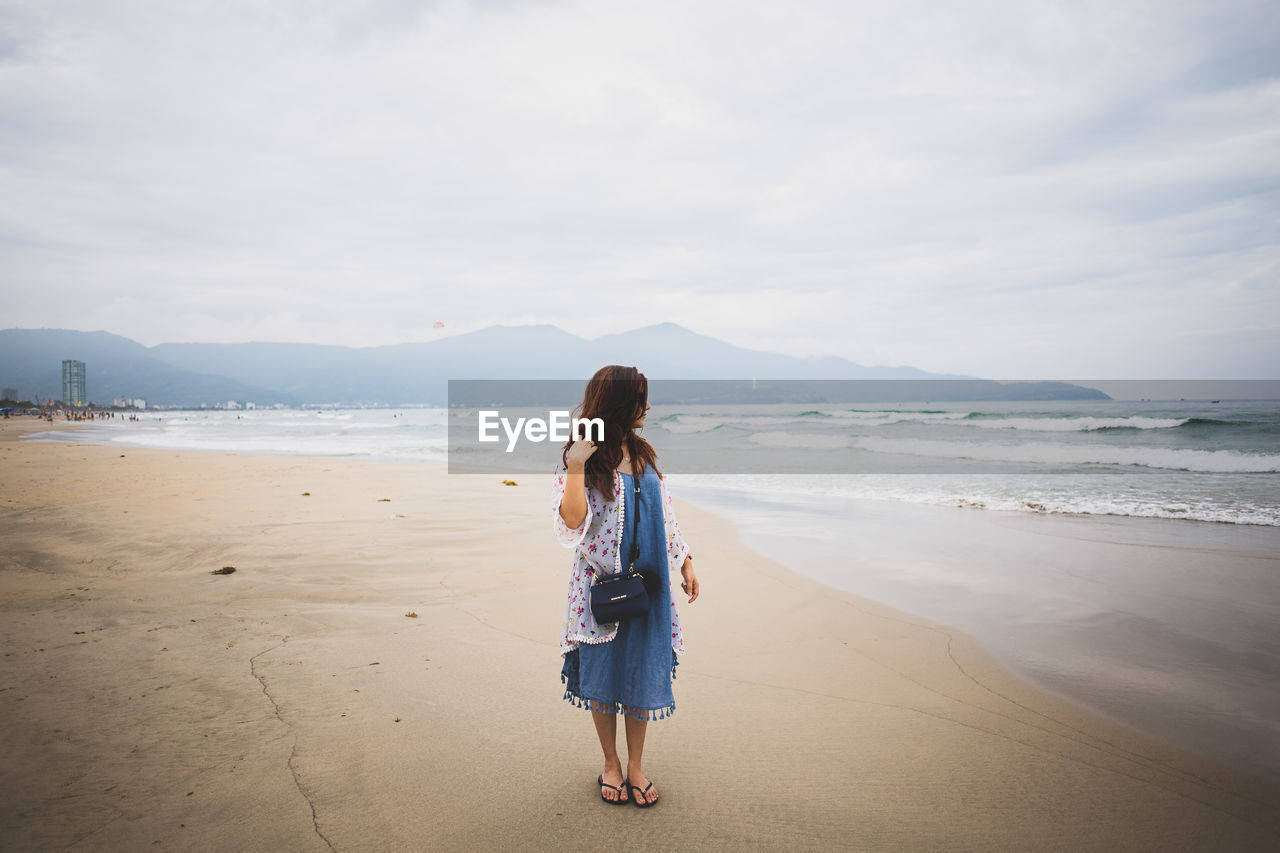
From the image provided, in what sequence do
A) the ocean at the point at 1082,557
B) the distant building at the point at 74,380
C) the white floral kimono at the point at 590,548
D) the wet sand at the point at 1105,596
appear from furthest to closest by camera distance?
1. the distant building at the point at 74,380
2. the ocean at the point at 1082,557
3. the wet sand at the point at 1105,596
4. the white floral kimono at the point at 590,548

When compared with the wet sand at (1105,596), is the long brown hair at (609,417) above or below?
above

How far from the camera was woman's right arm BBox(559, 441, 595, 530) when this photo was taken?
249 cm

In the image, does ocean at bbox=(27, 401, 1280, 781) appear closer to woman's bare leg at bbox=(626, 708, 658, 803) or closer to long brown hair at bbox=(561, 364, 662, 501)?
woman's bare leg at bbox=(626, 708, 658, 803)

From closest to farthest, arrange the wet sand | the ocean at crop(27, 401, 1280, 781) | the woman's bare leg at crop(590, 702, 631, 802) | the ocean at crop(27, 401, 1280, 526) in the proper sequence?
the woman's bare leg at crop(590, 702, 631, 802) < the wet sand < the ocean at crop(27, 401, 1280, 781) < the ocean at crop(27, 401, 1280, 526)

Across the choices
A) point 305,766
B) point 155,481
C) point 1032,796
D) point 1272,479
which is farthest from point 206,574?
point 1272,479

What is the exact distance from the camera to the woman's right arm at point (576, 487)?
8.16ft

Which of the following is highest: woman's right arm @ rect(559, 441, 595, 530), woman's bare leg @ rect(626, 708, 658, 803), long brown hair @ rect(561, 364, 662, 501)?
long brown hair @ rect(561, 364, 662, 501)

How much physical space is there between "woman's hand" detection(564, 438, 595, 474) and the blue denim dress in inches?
8.7

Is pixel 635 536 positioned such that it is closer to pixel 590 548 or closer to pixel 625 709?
pixel 590 548

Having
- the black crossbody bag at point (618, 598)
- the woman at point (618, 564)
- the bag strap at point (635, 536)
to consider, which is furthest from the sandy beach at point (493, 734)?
the bag strap at point (635, 536)

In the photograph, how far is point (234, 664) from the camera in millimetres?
3756

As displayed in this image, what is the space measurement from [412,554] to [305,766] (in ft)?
14.0

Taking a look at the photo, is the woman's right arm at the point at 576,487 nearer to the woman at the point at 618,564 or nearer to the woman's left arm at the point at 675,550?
the woman at the point at 618,564

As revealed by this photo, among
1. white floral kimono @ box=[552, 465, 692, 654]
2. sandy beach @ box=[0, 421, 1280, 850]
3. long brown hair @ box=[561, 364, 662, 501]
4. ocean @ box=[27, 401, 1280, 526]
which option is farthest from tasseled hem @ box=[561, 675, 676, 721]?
ocean @ box=[27, 401, 1280, 526]
